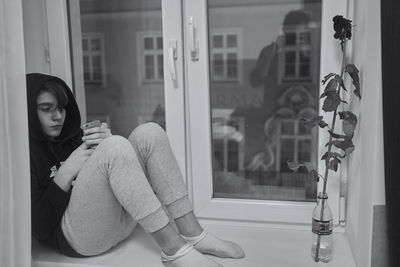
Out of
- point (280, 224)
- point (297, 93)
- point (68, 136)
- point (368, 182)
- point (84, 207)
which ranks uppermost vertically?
point (297, 93)

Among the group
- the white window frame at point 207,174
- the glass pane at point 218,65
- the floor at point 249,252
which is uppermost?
the glass pane at point 218,65

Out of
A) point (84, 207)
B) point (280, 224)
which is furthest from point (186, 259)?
point (280, 224)

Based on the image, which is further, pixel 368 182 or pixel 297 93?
pixel 297 93

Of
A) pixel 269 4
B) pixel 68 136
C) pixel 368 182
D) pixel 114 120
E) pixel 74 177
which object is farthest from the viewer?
pixel 114 120

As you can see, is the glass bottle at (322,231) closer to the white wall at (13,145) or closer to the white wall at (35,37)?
the white wall at (13,145)

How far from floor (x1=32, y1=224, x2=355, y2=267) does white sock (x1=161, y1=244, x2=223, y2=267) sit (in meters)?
0.09

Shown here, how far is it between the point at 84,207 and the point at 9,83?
450 mm

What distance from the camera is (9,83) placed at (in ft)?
4.00

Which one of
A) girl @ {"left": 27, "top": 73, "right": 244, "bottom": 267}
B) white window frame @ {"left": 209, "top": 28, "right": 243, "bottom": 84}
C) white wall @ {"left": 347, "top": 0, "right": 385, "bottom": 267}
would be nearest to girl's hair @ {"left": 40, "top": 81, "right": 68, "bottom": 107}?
girl @ {"left": 27, "top": 73, "right": 244, "bottom": 267}

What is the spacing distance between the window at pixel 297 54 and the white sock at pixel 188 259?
0.85m

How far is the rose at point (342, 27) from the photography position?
134cm

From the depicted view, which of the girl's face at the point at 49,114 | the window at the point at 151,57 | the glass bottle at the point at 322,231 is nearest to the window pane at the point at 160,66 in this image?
the window at the point at 151,57

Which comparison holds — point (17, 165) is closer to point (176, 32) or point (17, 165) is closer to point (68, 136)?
point (68, 136)

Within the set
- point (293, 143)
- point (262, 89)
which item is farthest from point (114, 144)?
point (293, 143)
